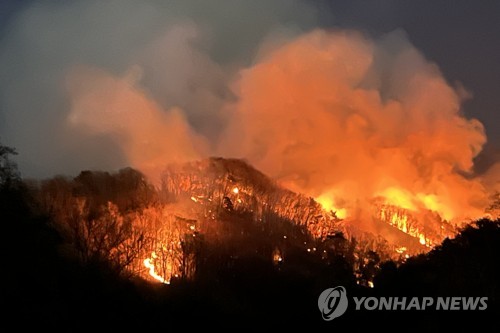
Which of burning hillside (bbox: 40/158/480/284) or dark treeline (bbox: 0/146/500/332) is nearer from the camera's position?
dark treeline (bbox: 0/146/500/332)

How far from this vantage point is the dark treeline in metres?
21.1

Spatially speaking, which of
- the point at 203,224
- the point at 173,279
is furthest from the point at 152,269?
the point at 203,224

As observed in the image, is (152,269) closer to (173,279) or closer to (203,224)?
(173,279)

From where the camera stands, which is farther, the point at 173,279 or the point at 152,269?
the point at 152,269

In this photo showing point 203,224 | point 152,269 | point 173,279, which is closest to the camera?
point 173,279

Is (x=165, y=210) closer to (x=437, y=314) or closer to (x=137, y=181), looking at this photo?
(x=137, y=181)

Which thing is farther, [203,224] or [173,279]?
[203,224]

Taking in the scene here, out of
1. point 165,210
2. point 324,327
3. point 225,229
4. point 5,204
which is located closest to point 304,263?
point 225,229

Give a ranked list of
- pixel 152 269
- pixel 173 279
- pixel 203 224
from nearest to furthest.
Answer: pixel 173 279
pixel 152 269
pixel 203 224

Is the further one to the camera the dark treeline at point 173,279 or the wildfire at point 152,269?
the wildfire at point 152,269

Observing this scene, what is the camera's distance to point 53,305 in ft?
65.9

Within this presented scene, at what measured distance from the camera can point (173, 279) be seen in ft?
128

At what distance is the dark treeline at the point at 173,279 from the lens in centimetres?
2106

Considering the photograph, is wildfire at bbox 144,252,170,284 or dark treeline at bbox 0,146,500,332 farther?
wildfire at bbox 144,252,170,284
